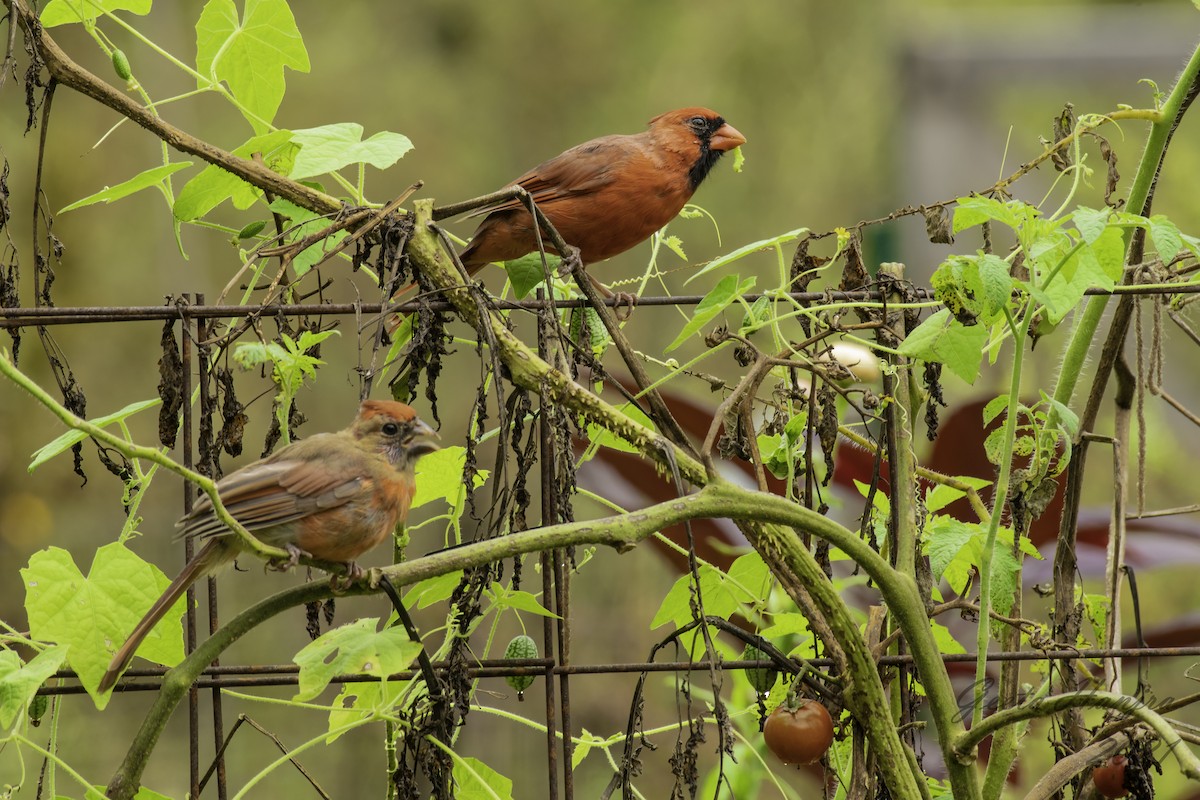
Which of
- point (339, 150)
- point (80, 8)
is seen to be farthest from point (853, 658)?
point (80, 8)

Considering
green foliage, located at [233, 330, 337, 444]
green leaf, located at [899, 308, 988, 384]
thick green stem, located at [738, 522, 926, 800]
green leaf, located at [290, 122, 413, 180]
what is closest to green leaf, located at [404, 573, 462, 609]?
green foliage, located at [233, 330, 337, 444]

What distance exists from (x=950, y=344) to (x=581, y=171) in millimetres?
1078

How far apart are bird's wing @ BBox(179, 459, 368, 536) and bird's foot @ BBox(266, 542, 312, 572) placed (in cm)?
5

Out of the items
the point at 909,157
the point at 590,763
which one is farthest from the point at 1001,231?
the point at 590,763

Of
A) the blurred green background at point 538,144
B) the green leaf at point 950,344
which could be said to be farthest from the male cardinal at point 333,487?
the blurred green background at point 538,144

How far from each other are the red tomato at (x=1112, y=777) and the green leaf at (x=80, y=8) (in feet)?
5.26

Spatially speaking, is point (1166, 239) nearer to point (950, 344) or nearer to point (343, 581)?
point (950, 344)

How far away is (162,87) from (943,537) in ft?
21.4

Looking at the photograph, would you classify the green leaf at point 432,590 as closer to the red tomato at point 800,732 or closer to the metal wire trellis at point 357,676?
the metal wire trellis at point 357,676

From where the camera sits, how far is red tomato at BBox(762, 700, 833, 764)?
157 centimetres

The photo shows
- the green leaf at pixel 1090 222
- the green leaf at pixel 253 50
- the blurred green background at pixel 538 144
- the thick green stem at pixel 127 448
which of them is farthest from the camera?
the blurred green background at pixel 538 144

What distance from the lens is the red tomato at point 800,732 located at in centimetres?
157

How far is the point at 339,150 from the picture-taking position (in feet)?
5.00

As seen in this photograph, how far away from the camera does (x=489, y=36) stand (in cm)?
803
